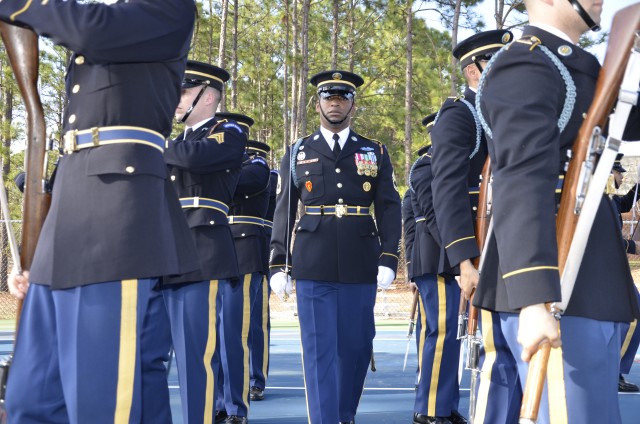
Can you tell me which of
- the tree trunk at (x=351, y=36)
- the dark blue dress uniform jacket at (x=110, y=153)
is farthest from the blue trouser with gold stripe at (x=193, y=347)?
the tree trunk at (x=351, y=36)

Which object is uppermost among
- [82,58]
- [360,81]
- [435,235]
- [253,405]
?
[360,81]

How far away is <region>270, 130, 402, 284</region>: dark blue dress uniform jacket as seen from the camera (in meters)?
5.33

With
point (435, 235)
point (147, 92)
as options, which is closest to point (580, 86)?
point (147, 92)

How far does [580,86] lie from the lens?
2.40m

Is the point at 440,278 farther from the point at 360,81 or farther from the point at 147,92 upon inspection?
the point at 147,92

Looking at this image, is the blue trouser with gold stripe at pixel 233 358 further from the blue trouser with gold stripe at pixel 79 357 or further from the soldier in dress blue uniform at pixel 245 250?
the blue trouser with gold stripe at pixel 79 357

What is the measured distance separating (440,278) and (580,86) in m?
3.56

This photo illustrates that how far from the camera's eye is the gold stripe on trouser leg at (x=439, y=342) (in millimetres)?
5609

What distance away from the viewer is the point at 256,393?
679 centimetres

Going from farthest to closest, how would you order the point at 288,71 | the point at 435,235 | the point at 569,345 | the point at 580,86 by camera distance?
the point at 288,71 < the point at 435,235 < the point at 580,86 < the point at 569,345

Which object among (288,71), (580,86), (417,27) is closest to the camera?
(580,86)

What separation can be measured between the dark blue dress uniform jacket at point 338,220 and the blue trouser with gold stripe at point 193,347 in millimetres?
928

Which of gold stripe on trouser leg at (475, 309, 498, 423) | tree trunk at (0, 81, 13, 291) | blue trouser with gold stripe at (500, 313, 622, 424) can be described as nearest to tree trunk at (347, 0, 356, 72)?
tree trunk at (0, 81, 13, 291)

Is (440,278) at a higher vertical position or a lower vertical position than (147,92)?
lower
